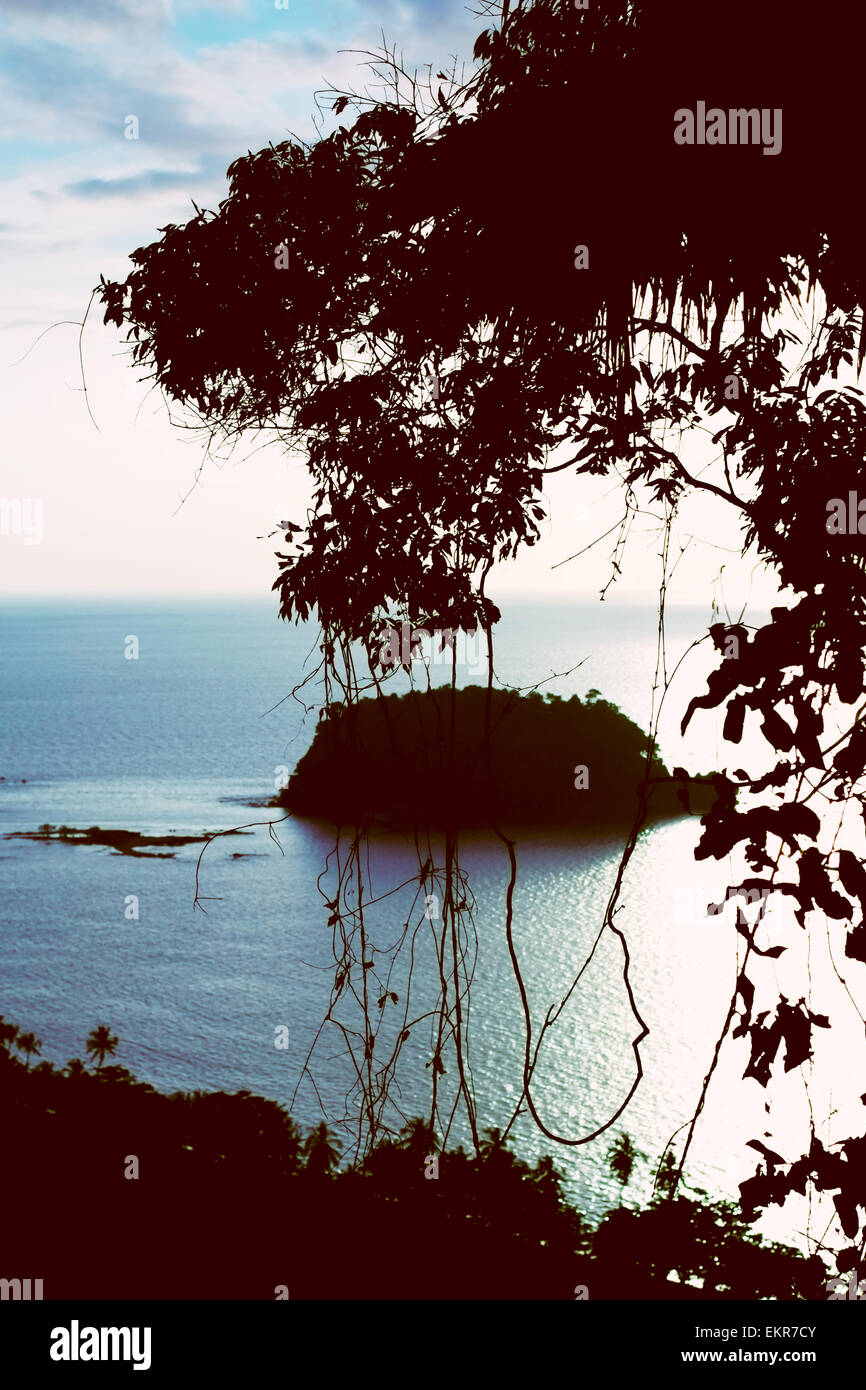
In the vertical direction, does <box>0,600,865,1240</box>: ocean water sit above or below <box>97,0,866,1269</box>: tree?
below

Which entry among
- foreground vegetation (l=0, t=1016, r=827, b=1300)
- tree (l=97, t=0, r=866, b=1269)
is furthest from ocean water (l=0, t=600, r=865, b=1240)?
foreground vegetation (l=0, t=1016, r=827, b=1300)

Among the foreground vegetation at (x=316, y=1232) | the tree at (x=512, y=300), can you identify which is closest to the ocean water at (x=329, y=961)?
the tree at (x=512, y=300)

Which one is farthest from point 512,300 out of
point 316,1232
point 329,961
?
point 329,961

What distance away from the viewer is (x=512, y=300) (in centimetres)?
248

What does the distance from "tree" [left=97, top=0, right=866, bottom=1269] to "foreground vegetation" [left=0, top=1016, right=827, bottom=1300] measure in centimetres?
99

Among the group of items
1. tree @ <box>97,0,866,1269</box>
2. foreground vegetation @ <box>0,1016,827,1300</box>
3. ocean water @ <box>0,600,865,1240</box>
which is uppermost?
tree @ <box>97,0,866,1269</box>

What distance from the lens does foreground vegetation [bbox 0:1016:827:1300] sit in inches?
122

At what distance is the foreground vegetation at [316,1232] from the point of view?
311 centimetres

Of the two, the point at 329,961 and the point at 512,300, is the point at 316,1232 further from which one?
the point at 329,961

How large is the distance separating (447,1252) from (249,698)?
9855 cm

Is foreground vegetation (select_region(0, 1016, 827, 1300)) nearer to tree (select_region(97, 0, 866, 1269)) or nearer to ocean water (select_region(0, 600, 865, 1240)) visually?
tree (select_region(97, 0, 866, 1269))

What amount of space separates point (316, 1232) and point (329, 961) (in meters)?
38.9

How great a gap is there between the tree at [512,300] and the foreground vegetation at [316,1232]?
3.25 ft

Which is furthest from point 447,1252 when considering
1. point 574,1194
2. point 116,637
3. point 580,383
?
point 116,637
